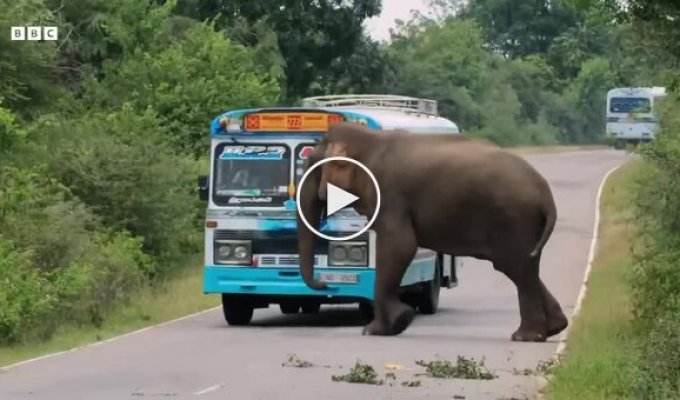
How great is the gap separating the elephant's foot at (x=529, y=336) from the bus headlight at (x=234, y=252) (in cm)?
387

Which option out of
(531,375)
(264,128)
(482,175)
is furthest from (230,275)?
(531,375)

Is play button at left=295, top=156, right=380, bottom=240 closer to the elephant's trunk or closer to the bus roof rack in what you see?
the elephant's trunk

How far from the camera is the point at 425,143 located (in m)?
21.3

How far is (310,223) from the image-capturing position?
21.1 metres

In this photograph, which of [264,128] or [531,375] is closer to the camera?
[531,375]

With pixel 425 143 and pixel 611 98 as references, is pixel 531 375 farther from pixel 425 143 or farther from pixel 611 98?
pixel 611 98

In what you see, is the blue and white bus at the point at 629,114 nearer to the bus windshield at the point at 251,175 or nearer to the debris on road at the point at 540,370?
the bus windshield at the point at 251,175

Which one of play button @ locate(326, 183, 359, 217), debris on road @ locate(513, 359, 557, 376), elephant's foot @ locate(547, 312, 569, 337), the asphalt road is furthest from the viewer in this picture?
play button @ locate(326, 183, 359, 217)

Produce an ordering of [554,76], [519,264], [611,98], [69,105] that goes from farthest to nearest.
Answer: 1. [554,76]
2. [611,98]
3. [69,105]
4. [519,264]

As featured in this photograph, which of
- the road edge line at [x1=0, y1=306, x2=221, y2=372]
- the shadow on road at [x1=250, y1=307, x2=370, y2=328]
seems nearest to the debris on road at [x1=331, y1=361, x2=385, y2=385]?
the road edge line at [x1=0, y1=306, x2=221, y2=372]

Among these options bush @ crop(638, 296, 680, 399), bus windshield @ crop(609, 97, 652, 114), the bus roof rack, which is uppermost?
bus windshield @ crop(609, 97, 652, 114)

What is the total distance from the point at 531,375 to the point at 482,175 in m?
4.47

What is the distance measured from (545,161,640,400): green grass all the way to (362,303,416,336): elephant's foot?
207 cm

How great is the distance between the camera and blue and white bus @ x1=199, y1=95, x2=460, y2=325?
22.1m
